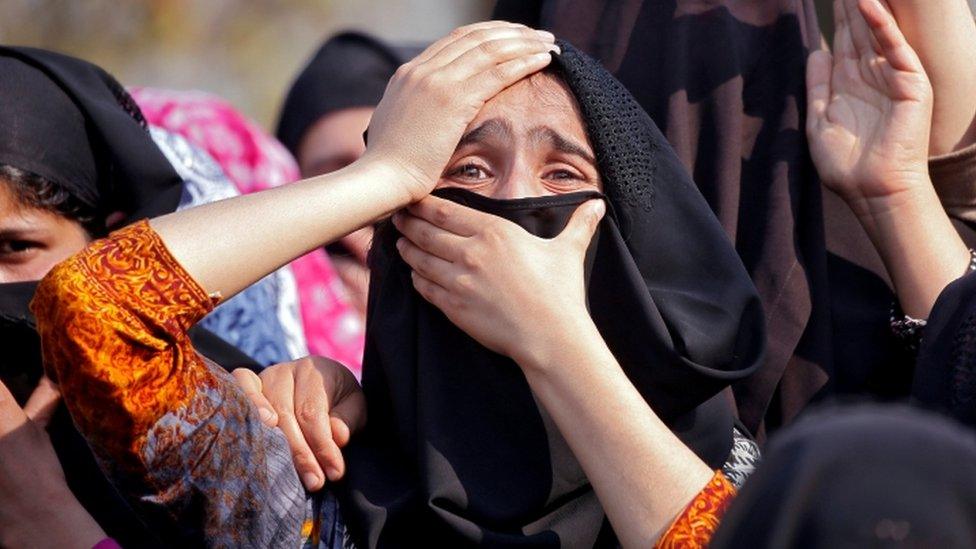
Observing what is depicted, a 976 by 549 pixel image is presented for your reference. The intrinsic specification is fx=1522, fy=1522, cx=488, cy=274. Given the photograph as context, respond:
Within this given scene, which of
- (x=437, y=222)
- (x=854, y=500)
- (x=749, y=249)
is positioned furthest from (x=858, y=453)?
(x=749, y=249)

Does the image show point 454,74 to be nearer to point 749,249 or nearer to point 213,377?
point 213,377

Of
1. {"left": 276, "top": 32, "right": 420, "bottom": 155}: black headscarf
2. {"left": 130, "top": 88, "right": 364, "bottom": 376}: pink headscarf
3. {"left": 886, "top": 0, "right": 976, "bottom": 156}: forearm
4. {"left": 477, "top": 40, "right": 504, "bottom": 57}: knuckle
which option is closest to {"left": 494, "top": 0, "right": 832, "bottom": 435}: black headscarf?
{"left": 886, "top": 0, "right": 976, "bottom": 156}: forearm

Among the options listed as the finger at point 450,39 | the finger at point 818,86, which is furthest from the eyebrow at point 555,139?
the finger at point 818,86

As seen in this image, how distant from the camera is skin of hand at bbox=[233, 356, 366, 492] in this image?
7.81 feet

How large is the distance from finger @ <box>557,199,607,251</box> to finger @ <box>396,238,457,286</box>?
0.19 meters

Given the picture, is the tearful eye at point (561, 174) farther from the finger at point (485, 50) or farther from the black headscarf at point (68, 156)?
the black headscarf at point (68, 156)

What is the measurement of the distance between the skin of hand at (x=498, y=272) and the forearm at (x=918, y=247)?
0.67m

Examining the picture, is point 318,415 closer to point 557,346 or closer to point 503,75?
point 557,346

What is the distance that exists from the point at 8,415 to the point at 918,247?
1.65 meters

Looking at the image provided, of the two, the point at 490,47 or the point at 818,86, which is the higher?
the point at 490,47

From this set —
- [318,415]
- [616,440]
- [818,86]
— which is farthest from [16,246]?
[818,86]

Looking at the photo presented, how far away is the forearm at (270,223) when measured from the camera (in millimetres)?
2215

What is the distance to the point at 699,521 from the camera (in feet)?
7.07

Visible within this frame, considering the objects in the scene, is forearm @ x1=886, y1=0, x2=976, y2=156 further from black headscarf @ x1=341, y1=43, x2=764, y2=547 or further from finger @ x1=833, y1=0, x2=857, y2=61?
black headscarf @ x1=341, y1=43, x2=764, y2=547
